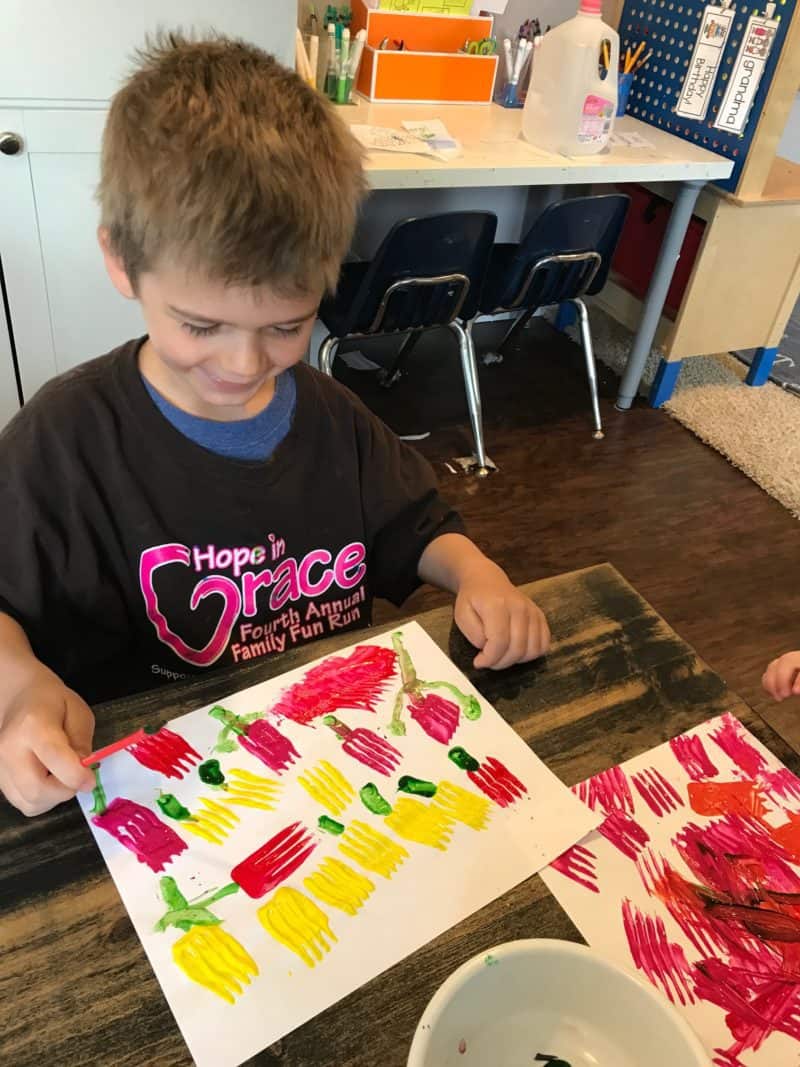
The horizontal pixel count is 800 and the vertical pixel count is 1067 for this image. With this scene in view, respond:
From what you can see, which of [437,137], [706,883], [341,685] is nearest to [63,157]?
[437,137]

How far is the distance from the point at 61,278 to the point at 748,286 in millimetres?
1712

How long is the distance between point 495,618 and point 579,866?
19cm

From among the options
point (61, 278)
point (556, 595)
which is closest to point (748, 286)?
point (61, 278)

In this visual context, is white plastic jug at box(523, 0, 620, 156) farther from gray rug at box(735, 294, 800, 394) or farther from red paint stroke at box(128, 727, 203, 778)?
red paint stroke at box(128, 727, 203, 778)

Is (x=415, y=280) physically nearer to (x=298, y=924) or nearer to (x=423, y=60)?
(x=423, y=60)

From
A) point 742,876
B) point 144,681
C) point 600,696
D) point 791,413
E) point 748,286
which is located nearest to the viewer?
point 742,876

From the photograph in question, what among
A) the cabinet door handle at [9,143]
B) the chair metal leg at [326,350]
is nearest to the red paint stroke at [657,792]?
the chair metal leg at [326,350]

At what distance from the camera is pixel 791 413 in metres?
2.42

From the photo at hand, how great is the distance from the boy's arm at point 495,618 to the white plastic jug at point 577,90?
137cm

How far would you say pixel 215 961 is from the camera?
45cm

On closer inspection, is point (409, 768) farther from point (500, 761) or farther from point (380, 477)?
point (380, 477)

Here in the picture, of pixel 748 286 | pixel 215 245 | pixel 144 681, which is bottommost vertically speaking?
pixel 748 286

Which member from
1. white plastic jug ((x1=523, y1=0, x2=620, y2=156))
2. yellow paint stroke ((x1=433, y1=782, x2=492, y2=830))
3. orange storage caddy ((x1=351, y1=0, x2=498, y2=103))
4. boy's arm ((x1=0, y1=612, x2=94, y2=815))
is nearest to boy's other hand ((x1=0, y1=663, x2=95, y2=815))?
boy's arm ((x1=0, y1=612, x2=94, y2=815))

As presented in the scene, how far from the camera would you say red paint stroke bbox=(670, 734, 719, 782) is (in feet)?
1.98
